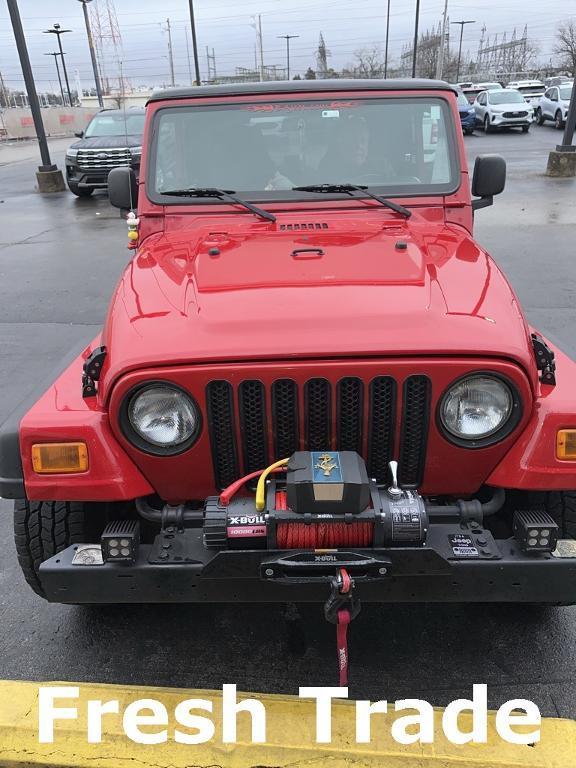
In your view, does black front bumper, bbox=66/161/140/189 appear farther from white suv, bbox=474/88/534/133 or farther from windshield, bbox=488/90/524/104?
windshield, bbox=488/90/524/104

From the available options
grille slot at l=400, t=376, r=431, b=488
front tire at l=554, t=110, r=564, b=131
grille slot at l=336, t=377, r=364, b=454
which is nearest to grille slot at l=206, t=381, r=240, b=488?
grille slot at l=336, t=377, r=364, b=454

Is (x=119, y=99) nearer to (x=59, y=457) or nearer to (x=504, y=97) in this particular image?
(x=59, y=457)

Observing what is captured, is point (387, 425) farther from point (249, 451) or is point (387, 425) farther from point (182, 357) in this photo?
point (182, 357)

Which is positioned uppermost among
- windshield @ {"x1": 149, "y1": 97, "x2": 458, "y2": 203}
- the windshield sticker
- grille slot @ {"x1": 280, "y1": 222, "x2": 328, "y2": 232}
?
the windshield sticker

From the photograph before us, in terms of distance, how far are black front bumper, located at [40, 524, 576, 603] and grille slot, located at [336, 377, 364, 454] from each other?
0.39 metres

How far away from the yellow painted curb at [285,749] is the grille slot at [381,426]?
0.83 meters

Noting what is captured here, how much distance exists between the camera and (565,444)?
213 centimetres

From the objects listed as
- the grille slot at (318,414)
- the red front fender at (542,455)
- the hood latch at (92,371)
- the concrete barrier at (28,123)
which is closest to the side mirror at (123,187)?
the hood latch at (92,371)

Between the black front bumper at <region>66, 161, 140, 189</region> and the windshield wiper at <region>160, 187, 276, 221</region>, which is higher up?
the windshield wiper at <region>160, 187, 276, 221</region>

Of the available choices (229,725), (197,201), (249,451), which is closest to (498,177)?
(197,201)

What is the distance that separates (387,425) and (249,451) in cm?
47

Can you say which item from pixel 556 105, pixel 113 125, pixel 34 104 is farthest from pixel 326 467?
pixel 556 105

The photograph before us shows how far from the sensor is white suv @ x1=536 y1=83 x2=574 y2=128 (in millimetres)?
24547

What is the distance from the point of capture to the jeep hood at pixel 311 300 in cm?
206
